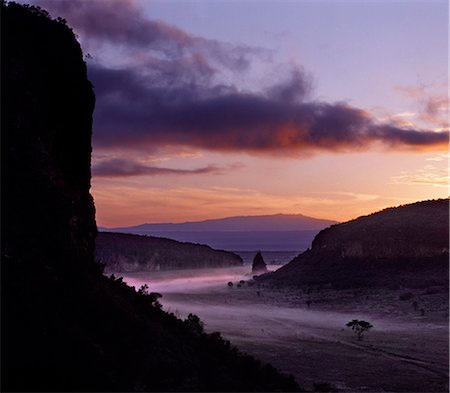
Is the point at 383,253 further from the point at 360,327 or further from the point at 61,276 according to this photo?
the point at 61,276

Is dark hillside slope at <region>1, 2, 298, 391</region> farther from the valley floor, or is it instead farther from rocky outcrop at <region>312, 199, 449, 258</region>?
rocky outcrop at <region>312, 199, 449, 258</region>

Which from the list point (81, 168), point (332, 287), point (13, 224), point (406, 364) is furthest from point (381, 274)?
point (13, 224)

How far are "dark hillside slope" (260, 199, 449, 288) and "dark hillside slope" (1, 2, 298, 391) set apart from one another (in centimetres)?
5218

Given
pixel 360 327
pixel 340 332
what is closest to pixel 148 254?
pixel 340 332

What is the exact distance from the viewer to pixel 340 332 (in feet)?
136

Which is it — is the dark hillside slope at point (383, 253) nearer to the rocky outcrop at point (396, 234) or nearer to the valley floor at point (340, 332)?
the rocky outcrop at point (396, 234)

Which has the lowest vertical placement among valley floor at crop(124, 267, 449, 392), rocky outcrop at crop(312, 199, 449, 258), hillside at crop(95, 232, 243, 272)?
valley floor at crop(124, 267, 449, 392)

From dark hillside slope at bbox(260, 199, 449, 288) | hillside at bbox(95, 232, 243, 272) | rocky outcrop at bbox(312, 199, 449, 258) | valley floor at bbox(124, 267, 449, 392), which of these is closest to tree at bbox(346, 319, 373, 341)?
valley floor at bbox(124, 267, 449, 392)

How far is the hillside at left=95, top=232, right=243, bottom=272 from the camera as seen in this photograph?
420ft

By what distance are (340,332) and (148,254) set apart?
328 ft

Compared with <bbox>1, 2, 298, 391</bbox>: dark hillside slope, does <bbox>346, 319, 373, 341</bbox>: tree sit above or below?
below

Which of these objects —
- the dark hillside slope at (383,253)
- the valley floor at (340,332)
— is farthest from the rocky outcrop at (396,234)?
the valley floor at (340,332)

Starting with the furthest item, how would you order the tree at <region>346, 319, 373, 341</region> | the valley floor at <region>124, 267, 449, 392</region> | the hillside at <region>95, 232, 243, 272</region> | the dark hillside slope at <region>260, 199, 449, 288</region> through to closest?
the hillside at <region>95, 232, 243, 272</region>, the dark hillside slope at <region>260, 199, 449, 288</region>, the tree at <region>346, 319, 373, 341</region>, the valley floor at <region>124, 267, 449, 392</region>

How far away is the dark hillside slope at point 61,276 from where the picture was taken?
15156mm
